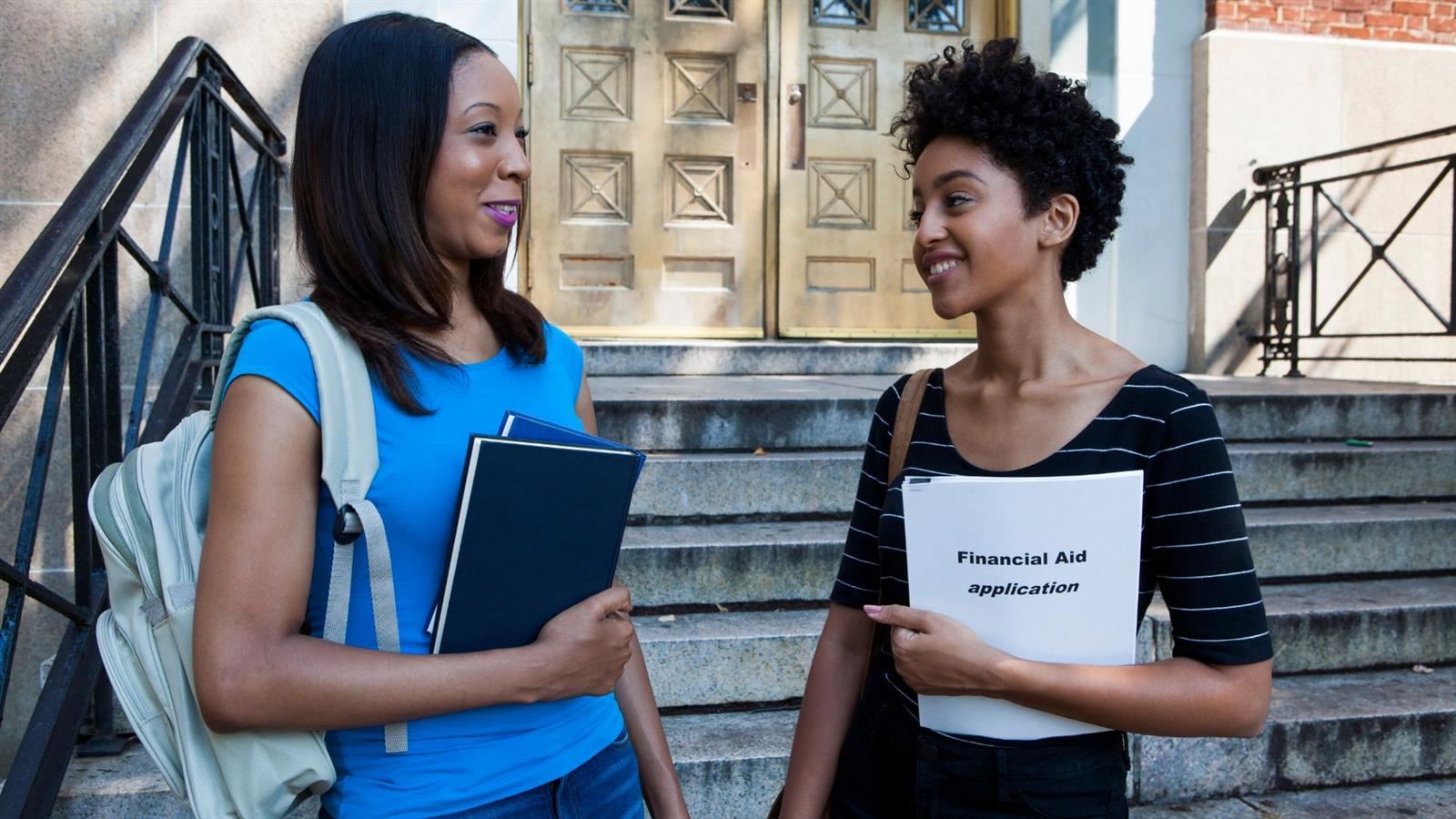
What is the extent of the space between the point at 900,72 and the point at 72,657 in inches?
212

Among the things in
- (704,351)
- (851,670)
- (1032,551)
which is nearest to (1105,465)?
(1032,551)

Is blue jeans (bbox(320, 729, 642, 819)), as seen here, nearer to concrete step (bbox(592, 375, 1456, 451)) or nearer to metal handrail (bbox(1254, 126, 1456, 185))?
concrete step (bbox(592, 375, 1456, 451))

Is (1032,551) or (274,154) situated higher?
(274,154)

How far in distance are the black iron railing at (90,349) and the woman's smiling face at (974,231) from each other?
1607 millimetres

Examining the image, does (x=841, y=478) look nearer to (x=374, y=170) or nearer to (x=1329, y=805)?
(x=1329, y=805)

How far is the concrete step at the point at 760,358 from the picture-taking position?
215 inches

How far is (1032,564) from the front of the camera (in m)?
1.36

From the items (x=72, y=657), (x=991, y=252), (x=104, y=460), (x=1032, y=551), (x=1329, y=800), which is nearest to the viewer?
(x=1032, y=551)

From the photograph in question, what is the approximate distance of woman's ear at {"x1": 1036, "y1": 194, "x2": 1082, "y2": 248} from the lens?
1576 mm

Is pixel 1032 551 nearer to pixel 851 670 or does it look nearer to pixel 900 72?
pixel 851 670

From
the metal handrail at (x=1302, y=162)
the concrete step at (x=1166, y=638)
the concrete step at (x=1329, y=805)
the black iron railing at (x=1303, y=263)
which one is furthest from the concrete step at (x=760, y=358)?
the concrete step at (x=1329, y=805)

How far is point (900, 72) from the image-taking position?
259 inches

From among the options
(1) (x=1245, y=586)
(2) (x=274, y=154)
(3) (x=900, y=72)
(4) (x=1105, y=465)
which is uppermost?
(3) (x=900, y=72)

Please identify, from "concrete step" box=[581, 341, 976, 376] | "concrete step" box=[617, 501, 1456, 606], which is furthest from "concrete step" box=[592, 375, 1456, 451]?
"concrete step" box=[617, 501, 1456, 606]
